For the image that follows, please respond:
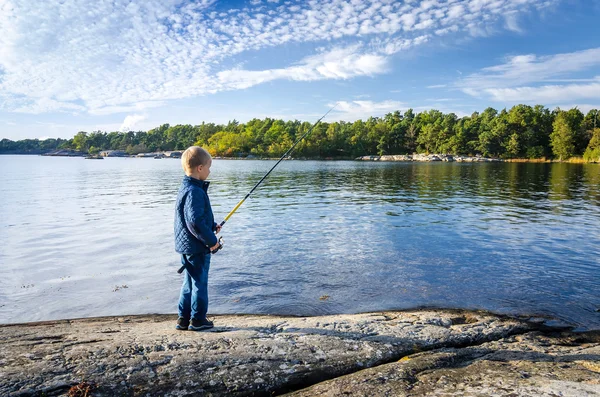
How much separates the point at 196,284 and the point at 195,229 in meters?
0.80

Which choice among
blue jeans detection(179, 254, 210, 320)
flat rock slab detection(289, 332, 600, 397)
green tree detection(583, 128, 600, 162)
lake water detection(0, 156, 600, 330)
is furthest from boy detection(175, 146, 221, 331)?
green tree detection(583, 128, 600, 162)

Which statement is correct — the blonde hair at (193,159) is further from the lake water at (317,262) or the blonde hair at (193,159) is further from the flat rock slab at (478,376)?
the lake water at (317,262)

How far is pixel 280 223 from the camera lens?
16.3 meters

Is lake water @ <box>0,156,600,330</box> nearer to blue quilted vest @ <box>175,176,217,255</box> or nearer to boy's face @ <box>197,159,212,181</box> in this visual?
blue quilted vest @ <box>175,176,217,255</box>

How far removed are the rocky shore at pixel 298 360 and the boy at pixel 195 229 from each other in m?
0.46

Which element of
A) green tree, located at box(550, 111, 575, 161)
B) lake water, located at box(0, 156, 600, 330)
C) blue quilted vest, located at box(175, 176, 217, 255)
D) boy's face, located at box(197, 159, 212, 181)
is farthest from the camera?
green tree, located at box(550, 111, 575, 161)

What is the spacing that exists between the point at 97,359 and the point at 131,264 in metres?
6.78

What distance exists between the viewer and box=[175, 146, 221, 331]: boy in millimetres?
4941

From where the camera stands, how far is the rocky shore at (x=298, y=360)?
145 inches

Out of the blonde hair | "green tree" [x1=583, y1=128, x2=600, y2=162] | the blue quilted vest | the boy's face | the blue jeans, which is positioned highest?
"green tree" [x1=583, y1=128, x2=600, y2=162]

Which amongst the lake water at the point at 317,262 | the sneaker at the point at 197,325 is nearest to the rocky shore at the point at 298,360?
the sneaker at the point at 197,325

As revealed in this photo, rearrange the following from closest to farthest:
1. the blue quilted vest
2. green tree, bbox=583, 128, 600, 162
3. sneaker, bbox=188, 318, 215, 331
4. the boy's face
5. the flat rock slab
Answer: the flat rock slab → the blue quilted vest → the boy's face → sneaker, bbox=188, 318, 215, 331 → green tree, bbox=583, 128, 600, 162

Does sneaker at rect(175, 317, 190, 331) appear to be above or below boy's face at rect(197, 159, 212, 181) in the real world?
below

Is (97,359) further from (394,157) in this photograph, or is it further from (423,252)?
(394,157)
